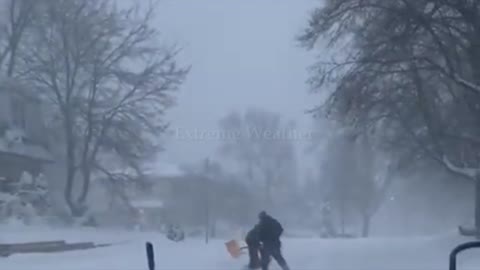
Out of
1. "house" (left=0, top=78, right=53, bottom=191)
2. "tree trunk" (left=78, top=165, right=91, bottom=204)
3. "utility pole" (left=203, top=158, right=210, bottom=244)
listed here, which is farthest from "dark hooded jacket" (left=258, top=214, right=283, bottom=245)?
"tree trunk" (left=78, top=165, right=91, bottom=204)

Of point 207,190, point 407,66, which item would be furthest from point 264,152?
point 407,66

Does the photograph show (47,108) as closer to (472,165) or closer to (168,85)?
(168,85)

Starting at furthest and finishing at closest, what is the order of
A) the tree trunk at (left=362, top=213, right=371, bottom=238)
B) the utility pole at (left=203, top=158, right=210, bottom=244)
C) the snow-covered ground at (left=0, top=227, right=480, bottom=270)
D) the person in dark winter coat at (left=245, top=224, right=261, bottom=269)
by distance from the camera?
1. the tree trunk at (left=362, top=213, right=371, bottom=238)
2. the utility pole at (left=203, top=158, right=210, bottom=244)
3. the snow-covered ground at (left=0, top=227, right=480, bottom=270)
4. the person in dark winter coat at (left=245, top=224, right=261, bottom=269)

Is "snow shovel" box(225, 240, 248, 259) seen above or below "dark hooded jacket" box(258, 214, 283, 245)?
below

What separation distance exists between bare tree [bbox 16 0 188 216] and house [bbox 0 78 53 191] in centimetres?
105

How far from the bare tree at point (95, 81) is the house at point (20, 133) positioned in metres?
1.05

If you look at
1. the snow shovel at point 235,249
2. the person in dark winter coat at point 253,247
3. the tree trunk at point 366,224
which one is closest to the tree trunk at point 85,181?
the tree trunk at point 366,224

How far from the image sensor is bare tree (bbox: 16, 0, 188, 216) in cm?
4212

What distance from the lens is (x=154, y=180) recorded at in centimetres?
4728

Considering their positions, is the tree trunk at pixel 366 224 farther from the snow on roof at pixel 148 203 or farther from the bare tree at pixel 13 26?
the bare tree at pixel 13 26

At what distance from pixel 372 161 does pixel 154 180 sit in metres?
12.1

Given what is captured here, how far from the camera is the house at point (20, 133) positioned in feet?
127

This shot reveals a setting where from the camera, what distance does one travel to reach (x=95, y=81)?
140 ft

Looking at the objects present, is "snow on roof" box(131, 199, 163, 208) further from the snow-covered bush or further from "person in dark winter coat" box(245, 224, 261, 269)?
"person in dark winter coat" box(245, 224, 261, 269)
